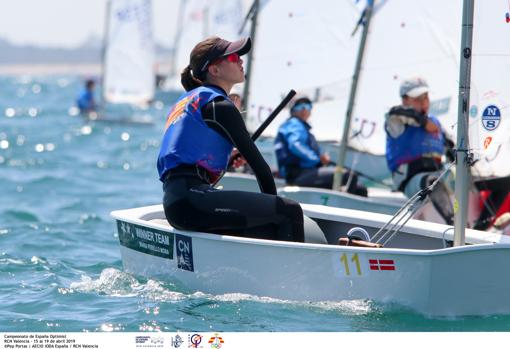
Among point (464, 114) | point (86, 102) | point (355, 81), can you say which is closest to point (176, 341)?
point (464, 114)

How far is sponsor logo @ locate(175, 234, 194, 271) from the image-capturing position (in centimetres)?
473

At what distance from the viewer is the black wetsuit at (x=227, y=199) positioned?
15.0 feet

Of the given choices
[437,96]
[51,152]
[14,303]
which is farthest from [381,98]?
[51,152]

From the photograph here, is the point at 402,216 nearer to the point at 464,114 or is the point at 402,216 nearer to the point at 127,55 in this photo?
the point at 464,114

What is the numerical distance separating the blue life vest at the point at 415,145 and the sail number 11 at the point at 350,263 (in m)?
2.53

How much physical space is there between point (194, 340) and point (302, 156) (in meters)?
3.62

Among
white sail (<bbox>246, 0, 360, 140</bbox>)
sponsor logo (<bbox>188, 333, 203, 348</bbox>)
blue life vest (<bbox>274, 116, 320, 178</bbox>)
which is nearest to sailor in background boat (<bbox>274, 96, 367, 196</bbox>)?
blue life vest (<bbox>274, 116, 320, 178</bbox>)

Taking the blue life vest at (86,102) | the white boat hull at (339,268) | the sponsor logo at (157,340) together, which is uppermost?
the white boat hull at (339,268)

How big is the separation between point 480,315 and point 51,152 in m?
11.9

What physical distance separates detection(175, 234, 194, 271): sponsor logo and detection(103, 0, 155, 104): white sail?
746 inches

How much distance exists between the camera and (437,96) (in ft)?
25.2

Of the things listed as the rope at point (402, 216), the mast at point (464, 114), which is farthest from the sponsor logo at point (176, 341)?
the mast at point (464, 114)

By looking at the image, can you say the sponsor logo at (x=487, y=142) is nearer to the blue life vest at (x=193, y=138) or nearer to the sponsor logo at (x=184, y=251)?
the blue life vest at (x=193, y=138)

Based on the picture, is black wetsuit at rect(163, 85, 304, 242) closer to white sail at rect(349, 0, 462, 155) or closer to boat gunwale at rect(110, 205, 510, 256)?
boat gunwale at rect(110, 205, 510, 256)
